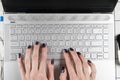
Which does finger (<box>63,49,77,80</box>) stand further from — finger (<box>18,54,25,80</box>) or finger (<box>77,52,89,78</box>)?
finger (<box>18,54,25,80</box>)

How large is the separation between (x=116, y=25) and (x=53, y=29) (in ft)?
0.81

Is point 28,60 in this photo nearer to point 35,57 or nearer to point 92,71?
point 35,57

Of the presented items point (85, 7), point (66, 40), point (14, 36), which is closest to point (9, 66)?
point (14, 36)

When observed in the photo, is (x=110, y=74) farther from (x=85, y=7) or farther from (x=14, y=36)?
(x=14, y=36)

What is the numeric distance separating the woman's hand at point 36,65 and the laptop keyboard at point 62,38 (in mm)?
43

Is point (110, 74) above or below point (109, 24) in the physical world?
below

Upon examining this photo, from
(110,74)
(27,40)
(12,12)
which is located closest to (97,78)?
(110,74)

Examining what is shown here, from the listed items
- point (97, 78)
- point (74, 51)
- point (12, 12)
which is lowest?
point (97, 78)

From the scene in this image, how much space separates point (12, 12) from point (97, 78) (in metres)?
0.39

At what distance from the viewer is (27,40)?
2.51 ft

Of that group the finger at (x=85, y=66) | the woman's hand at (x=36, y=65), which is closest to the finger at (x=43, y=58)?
the woman's hand at (x=36, y=65)

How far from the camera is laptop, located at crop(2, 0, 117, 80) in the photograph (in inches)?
29.7

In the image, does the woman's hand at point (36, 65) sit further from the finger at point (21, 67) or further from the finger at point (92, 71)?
the finger at point (92, 71)

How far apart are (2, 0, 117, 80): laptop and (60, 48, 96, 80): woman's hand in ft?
0.13
